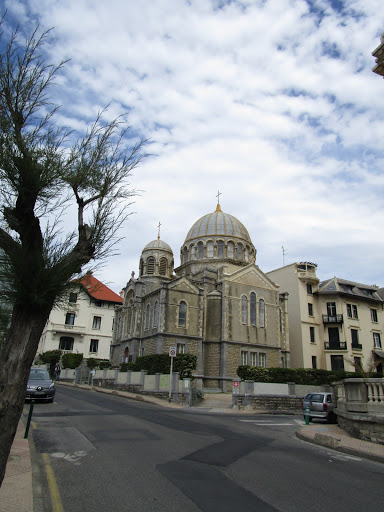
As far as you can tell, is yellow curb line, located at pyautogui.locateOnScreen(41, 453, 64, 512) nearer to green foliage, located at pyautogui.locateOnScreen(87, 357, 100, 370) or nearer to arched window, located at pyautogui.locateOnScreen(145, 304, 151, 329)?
arched window, located at pyautogui.locateOnScreen(145, 304, 151, 329)

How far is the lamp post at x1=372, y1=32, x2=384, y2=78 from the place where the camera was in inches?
459

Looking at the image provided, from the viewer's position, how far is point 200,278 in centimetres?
3841

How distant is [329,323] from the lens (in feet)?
132

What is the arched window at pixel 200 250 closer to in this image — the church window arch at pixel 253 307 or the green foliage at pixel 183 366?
the church window arch at pixel 253 307

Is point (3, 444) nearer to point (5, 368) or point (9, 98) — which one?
point (5, 368)

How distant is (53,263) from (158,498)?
3.73 m

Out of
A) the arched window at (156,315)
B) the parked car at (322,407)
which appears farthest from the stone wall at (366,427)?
the arched window at (156,315)

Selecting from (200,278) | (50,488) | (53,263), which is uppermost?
(200,278)

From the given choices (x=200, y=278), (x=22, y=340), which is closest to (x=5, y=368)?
(x=22, y=340)

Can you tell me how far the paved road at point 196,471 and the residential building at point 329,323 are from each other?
2887cm

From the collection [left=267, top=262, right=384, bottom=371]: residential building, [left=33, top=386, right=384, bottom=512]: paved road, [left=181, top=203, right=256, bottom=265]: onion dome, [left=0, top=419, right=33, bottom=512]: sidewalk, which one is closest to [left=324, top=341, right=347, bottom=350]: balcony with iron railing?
[left=267, top=262, right=384, bottom=371]: residential building

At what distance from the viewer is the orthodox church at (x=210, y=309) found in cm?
3344

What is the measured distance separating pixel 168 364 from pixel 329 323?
20.7 meters

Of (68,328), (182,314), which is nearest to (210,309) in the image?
(182,314)
